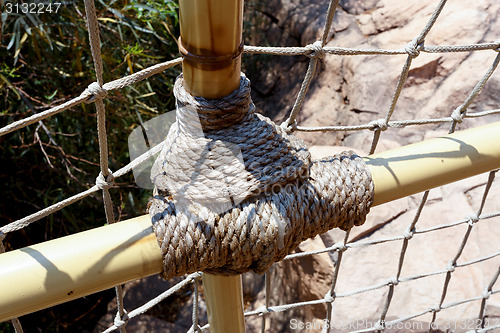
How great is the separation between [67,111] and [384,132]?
106 centimetres

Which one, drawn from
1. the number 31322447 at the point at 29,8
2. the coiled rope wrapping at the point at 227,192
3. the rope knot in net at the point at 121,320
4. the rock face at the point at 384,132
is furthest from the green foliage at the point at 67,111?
the coiled rope wrapping at the point at 227,192

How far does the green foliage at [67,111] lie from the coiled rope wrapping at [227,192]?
34.8 inches

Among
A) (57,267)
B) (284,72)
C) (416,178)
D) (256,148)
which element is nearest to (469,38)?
(284,72)

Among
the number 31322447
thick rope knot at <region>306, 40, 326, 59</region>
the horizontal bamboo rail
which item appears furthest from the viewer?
the number 31322447

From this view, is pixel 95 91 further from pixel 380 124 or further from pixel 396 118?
pixel 396 118

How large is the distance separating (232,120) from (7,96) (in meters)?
1.12

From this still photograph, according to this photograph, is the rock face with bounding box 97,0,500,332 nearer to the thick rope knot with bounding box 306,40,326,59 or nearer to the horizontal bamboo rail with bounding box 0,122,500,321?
the thick rope knot with bounding box 306,40,326,59

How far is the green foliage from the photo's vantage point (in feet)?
4.36

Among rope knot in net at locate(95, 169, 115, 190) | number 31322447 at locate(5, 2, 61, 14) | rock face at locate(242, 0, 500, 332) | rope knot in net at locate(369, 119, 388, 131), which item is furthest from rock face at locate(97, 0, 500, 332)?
number 31322447 at locate(5, 2, 61, 14)

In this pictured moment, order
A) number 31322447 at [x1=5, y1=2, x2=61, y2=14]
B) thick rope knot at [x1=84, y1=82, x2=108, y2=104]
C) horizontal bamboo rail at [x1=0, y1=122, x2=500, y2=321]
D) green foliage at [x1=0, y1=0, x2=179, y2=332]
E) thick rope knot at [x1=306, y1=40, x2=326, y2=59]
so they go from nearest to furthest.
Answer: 1. horizontal bamboo rail at [x1=0, y1=122, x2=500, y2=321]
2. thick rope knot at [x1=84, y1=82, x2=108, y2=104]
3. thick rope knot at [x1=306, y1=40, x2=326, y2=59]
4. number 31322447 at [x1=5, y1=2, x2=61, y2=14]
5. green foliage at [x1=0, y1=0, x2=179, y2=332]

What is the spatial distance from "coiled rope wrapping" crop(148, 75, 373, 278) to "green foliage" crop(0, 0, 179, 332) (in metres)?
0.89

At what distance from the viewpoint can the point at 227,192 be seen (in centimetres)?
43

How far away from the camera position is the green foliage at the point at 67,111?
4.36 ft

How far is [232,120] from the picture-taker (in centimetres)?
45
